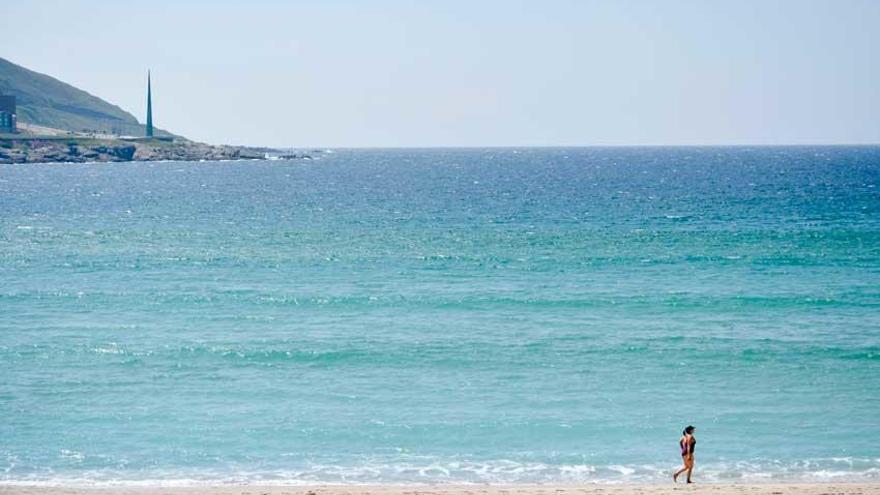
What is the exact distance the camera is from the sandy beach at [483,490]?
24656mm

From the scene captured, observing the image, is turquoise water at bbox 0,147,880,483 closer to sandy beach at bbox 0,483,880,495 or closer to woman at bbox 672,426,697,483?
sandy beach at bbox 0,483,880,495

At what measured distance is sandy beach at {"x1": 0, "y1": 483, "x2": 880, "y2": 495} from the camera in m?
24.7

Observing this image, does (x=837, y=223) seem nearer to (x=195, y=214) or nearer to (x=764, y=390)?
(x=764, y=390)

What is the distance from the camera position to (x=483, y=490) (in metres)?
25.5

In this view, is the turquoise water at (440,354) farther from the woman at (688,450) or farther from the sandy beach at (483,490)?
the woman at (688,450)

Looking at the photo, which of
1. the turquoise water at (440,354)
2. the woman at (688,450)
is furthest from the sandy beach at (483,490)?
the turquoise water at (440,354)

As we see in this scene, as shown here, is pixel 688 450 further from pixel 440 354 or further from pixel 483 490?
pixel 440 354

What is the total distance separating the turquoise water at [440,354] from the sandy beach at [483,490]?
1.06 m

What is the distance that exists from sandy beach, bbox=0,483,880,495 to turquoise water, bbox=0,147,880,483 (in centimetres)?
106

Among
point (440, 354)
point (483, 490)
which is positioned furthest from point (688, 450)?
point (440, 354)

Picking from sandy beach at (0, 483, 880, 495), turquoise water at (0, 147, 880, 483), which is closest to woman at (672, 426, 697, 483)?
sandy beach at (0, 483, 880, 495)

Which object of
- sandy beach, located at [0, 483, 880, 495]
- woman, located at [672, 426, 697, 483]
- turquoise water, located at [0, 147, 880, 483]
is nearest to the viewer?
sandy beach, located at [0, 483, 880, 495]

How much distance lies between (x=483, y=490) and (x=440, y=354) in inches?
534

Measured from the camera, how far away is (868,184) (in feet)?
436
